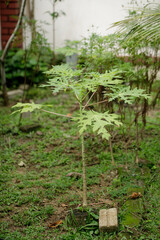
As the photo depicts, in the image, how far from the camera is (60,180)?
304 centimetres

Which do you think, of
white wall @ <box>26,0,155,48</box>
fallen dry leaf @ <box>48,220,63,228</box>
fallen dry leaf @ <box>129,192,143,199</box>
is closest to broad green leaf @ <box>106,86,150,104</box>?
fallen dry leaf @ <box>129,192,143,199</box>

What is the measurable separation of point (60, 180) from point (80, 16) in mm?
5667

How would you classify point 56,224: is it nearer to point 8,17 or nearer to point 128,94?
point 128,94

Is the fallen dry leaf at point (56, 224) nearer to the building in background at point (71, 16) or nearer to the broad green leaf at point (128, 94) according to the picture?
the broad green leaf at point (128, 94)

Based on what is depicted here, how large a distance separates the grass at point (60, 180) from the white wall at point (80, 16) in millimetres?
3379

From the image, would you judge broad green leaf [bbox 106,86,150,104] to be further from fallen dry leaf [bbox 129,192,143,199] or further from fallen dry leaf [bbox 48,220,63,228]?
fallen dry leaf [bbox 48,220,63,228]

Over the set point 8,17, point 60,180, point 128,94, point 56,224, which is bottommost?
point 56,224

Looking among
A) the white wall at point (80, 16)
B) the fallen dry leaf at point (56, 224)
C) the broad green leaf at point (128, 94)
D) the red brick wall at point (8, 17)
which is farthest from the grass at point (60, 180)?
the red brick wall at point (8, 17)

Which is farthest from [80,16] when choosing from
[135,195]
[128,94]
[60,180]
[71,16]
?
[135,195]

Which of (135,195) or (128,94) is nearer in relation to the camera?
(128,94)

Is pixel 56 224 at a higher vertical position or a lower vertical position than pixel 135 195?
lower

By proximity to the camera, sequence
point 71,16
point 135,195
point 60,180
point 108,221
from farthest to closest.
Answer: point 71,16 < point 60,180 < point 135,195 < point 108,221

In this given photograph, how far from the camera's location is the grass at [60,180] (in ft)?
7.48

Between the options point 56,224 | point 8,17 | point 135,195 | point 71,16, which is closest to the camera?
point 56,224
